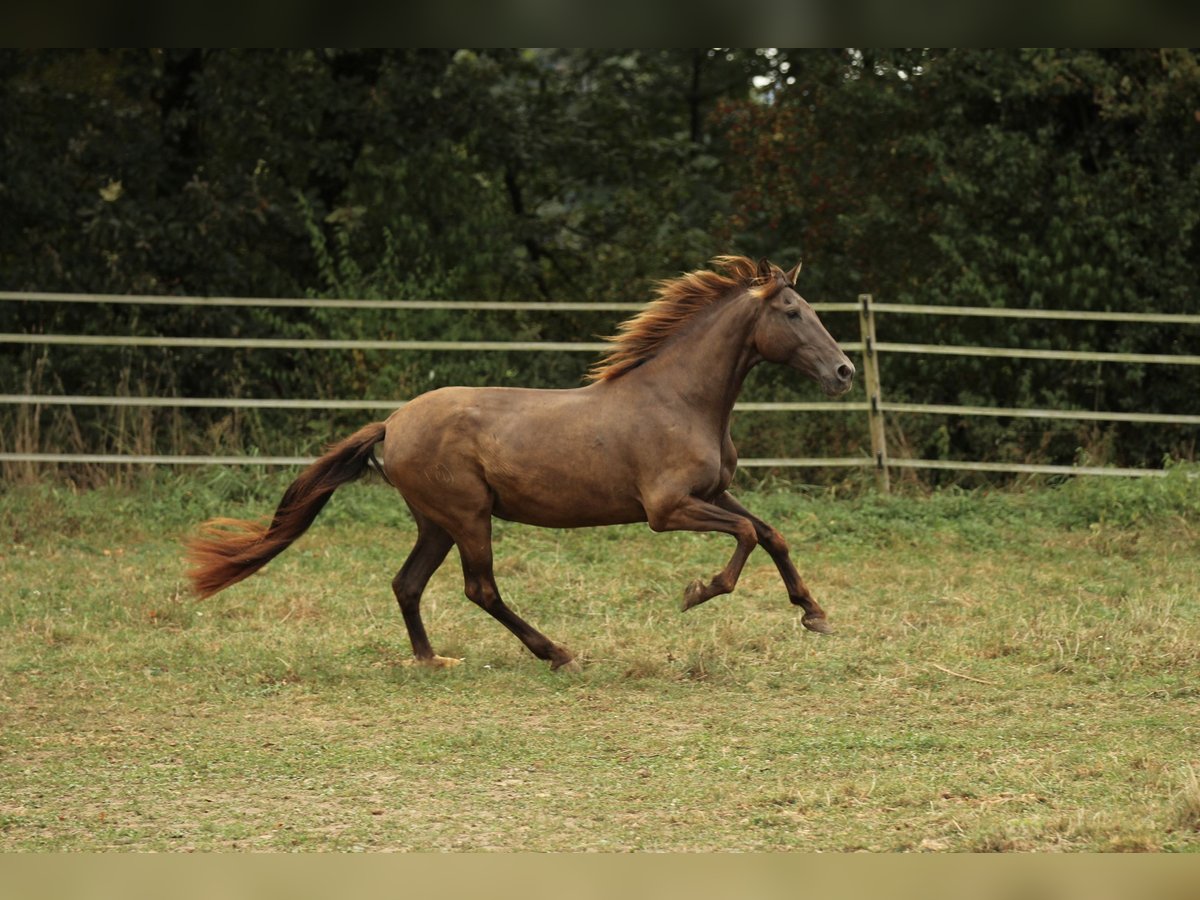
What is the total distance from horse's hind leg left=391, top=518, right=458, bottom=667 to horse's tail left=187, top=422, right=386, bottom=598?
1.50 feet

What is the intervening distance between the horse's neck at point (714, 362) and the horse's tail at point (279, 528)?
1.42 metres

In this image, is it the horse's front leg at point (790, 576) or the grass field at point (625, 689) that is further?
the horse's front leg at point (790, 576)

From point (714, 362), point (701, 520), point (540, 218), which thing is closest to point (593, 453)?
point (701, 520)

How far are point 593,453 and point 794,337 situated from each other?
1.07 meters

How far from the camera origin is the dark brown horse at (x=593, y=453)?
6355 millimetres

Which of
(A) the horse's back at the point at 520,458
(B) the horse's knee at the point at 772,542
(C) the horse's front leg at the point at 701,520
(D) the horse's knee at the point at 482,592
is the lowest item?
(D) the horse's knee at the point at 482,592

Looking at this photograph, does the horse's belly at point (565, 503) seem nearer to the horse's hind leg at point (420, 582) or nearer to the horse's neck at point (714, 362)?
the horse's hind leg at point (420, 582)

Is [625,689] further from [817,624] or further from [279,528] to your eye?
[279,528]

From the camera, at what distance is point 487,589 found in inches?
257

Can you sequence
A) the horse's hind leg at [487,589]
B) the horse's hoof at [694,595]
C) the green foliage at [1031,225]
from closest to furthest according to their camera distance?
1. the horse's hoof at [694,595]
2. the horse's hind leg at [487,589]
3. the green foliage at [1031,225]

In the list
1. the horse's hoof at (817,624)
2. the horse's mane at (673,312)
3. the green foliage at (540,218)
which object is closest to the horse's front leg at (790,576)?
the horse's hoof at (817,624)

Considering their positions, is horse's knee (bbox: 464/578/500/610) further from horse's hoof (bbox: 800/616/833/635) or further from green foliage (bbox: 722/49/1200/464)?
green foliage (bbox: 722/49/1200/464)

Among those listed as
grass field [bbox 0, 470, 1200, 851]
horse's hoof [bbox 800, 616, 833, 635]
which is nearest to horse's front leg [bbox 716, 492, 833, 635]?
horse's hoof [bbox 800, 616, 833, 635]
